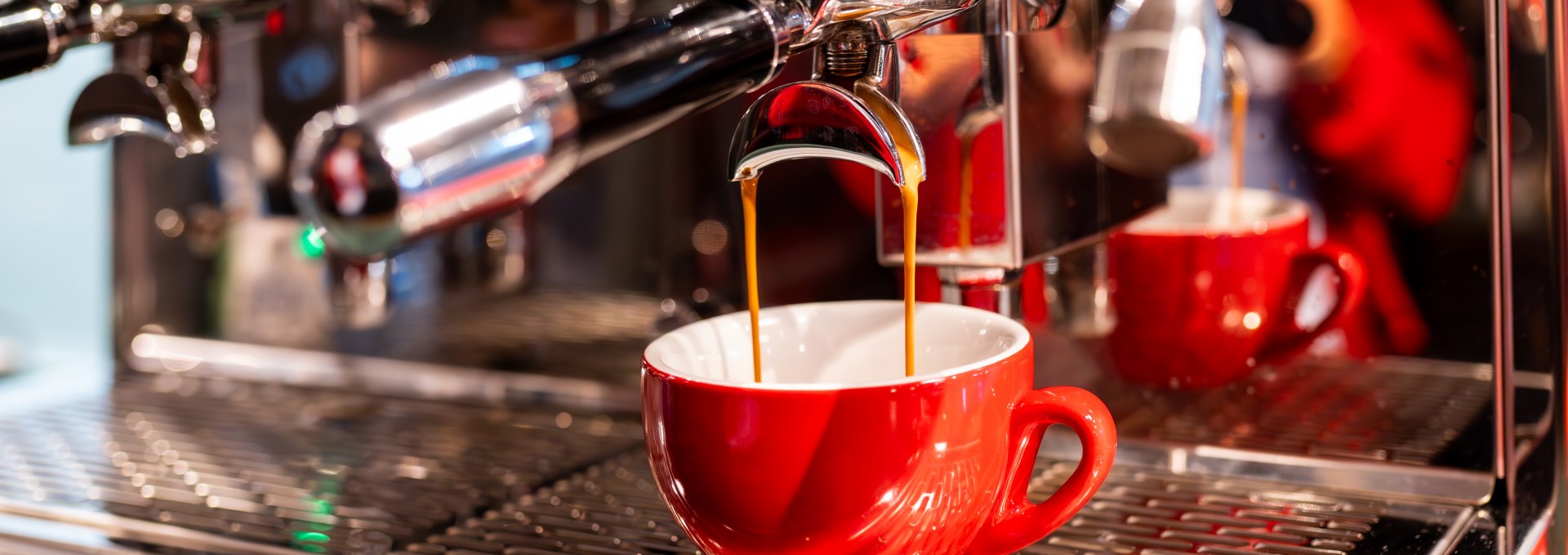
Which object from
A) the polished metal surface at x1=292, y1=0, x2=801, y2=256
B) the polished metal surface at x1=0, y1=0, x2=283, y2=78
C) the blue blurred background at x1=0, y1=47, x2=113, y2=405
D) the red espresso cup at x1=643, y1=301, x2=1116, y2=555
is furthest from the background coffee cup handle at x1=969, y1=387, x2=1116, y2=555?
the blue blurred background at x1=0, y1=47, x2=113, y2=405

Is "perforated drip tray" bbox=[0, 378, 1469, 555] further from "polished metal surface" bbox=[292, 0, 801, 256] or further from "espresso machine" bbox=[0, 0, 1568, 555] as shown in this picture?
"polished metal surface" bbox=[292, 0, 801, 256]

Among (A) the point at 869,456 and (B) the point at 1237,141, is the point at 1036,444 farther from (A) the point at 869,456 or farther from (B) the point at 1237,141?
(B) the point at 1237,141

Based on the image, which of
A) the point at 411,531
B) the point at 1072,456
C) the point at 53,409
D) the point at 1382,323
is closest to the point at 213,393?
the point at 53,409

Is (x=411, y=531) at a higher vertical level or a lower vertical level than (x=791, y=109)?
lower

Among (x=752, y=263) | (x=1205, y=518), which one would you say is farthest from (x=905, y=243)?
(x=1205, y=518)

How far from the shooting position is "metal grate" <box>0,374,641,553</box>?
1.58ft

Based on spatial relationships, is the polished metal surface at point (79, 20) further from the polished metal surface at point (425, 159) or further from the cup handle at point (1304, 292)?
the cup handle at point (1304, 292)

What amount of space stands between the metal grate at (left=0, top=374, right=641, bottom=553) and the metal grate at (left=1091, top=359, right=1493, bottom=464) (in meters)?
0.22

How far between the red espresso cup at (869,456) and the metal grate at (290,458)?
0.15 metres

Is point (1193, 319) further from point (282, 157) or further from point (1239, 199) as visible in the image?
point (282, 157)

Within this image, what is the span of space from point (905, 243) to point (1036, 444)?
0.07 meters

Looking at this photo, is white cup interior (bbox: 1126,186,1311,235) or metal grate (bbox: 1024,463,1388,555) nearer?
metal grate (bbox: 1024,463,1388,555)

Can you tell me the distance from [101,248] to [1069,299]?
1.86 feet

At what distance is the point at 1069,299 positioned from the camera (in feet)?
1.74
